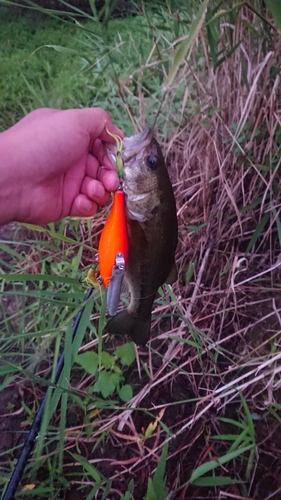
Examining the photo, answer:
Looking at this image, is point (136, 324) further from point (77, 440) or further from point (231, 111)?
point (231, 111)

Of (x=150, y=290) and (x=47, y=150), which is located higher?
(x=47, y=150)

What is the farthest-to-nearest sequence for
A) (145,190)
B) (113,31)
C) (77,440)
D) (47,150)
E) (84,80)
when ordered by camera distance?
(113,31), (84,80), (77,440), (47,150), (145,190)

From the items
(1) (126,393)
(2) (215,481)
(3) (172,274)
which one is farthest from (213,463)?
(3) (172,274)

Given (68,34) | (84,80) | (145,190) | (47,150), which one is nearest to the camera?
(145,190)

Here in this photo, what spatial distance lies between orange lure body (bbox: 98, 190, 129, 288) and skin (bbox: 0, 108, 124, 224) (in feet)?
1.00

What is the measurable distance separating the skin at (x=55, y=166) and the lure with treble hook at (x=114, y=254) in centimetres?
31

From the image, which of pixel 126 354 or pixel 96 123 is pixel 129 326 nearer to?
pixel 126 354

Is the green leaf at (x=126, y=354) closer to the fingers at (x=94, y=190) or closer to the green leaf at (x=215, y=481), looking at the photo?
the green leaf at (x=215, y=481)

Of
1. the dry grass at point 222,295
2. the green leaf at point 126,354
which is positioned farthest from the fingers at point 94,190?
the green leaf at point 126,354

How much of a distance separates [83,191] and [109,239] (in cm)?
59

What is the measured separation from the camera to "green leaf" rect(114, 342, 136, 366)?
185 centimetres

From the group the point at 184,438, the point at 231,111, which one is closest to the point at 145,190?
the point at 231,111

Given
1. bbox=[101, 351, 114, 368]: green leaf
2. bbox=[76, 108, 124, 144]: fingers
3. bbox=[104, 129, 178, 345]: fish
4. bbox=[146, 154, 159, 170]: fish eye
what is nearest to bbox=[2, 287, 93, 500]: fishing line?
bbox=[104, 129, 178, 345]: fish

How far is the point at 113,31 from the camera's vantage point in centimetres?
376
